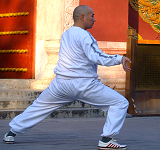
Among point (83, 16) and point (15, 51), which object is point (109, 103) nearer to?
point (83, 16)

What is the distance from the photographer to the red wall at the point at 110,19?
9.62 metres

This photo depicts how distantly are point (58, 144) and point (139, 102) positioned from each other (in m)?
4.10

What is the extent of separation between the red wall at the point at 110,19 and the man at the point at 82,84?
4.97 metres

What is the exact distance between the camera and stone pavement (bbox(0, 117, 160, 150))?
Answer: 471 centimetres

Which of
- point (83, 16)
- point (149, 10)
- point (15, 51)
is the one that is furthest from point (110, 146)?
point (149, 10)

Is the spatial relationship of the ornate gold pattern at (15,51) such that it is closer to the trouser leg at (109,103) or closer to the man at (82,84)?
the man at (82,84)

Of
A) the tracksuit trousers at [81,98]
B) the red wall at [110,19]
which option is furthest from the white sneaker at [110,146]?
the red wall at [110,19]

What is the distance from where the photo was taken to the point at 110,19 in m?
9.75

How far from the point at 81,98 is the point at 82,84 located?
201 millimetres

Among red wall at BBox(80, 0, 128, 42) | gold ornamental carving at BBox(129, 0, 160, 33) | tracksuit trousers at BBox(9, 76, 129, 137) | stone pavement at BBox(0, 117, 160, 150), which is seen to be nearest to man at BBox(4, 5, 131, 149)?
tracksuit trousers at BBox(9, 76, 129, 137)

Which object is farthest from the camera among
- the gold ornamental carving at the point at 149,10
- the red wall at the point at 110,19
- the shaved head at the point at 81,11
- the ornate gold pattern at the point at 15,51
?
the gold ornamental carving at the point at 149,10

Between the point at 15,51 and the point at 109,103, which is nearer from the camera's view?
the point at 109,103

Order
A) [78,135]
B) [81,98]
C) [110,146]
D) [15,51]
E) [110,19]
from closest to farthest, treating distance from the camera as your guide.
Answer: [110,146] < [81,98] < [78,135] < [110,19] < [15,51]

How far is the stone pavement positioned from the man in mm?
309
